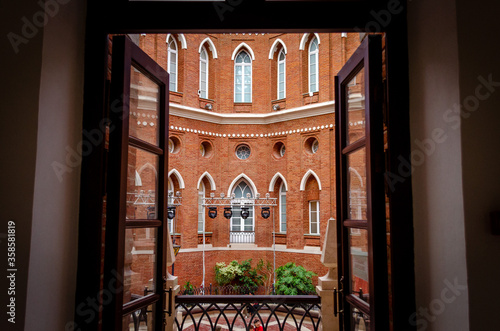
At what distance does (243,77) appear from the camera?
18.2 m

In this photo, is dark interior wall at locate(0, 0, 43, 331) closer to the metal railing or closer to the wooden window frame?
the wooden window frame

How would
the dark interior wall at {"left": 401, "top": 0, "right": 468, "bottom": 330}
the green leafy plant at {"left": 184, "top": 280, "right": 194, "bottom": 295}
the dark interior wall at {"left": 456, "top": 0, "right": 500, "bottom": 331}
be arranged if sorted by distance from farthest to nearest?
the green leafy plant at {"left": 184, "top": 280, "right": 194, "bottom": 295} < the dark interior wall at {"left": 401, "top": 0, "right": 468, "bottom": 330} < the dark interior wall at {"left": 456, "top": 0, "right": 500, "bottom": 331}

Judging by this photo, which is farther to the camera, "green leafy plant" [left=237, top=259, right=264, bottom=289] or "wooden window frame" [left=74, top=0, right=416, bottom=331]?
"green leafy plant" [left=237, top=259, right=264, bottom=289]

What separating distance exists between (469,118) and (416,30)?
0.81 metres

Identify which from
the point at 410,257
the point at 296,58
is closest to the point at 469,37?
the point at 410,257

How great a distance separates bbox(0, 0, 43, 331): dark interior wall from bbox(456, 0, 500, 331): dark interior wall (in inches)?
84.3

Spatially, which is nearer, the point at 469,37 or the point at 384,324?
the point at 469,37

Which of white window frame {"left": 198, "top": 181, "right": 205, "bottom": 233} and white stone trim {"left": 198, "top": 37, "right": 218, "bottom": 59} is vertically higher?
white stone trim {"left": 198, "top": 37, "right": 218, "bottom": 59}

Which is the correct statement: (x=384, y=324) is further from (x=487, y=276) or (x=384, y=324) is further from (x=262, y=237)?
(x=262, y=237)

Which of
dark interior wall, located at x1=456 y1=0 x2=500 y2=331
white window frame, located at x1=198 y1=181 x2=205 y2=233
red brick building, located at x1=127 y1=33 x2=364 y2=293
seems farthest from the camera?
white window frame, located at x1=198 y1=181 x2=205 y2=233

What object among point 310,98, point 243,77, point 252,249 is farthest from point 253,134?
point 252,249

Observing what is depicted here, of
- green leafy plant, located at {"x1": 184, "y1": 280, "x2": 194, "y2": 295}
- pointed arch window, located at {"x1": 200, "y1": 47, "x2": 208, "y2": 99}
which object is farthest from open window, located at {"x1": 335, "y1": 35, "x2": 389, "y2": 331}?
pointed arch window, located at {"x1": 200, "y1": 47, "x2": 208, "y2": 99}

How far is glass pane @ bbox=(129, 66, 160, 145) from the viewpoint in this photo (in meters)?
2.99

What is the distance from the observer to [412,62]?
8.72 feet
